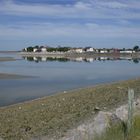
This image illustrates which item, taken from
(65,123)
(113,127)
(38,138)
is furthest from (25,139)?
(113,127)

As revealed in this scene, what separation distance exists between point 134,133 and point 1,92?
91.1ft

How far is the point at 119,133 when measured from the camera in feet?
30.0

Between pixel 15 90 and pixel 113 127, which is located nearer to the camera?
pixel 113 127

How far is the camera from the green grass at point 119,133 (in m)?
8.91

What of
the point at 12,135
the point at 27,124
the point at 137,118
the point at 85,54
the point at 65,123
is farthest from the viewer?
the point at 85,54

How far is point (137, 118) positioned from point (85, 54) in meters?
189

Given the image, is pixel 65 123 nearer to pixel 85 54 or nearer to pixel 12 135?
pixel 12 135

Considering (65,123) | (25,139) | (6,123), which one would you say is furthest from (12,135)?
(6,123)

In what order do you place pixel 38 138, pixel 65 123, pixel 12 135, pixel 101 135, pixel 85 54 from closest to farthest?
1. pixel 101 135
2. pixel 38 138
3. pixel 12 135
4. pixel 65 123
5. pixel 85 54

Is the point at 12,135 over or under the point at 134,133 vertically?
under

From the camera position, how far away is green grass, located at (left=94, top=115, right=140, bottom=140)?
29.2 ft

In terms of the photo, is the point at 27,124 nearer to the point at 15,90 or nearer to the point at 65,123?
the point at 65,123

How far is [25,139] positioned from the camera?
38.0ft

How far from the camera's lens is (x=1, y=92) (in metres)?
35.8
